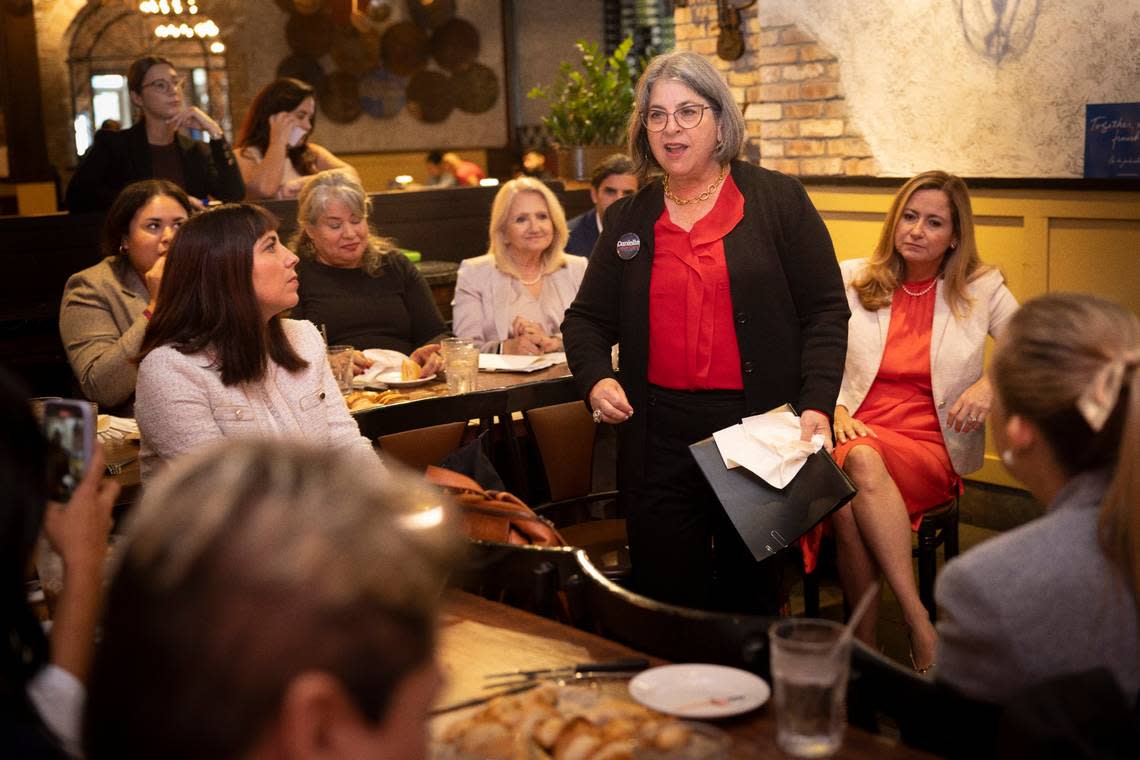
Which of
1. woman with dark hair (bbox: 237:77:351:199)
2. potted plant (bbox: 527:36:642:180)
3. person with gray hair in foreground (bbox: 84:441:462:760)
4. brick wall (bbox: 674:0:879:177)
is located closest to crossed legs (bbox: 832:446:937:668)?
brick wall (bbox: 674:0:879:177)

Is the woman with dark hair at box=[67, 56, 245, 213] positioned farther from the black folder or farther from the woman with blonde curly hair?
the black folder

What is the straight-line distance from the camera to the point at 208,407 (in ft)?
9.08

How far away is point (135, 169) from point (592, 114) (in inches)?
110

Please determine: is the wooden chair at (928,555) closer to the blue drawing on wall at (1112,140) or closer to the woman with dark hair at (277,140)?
the blue drawing on wall at (1112,140)

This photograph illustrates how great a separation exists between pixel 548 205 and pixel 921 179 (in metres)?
1.45

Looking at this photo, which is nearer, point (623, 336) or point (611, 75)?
point (623, 336)

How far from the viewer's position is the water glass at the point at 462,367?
3736mm

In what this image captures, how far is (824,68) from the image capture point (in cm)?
548

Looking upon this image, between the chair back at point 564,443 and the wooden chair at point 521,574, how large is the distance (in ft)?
4.77

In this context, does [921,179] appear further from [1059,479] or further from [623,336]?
[1059,479]

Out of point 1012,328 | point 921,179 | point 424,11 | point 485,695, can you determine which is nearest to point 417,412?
point 921,179

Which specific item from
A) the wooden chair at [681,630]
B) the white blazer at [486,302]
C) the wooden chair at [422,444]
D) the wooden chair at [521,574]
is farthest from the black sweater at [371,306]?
the wooden chair at [681,630]

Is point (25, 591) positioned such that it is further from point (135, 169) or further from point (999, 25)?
point (135, 169)

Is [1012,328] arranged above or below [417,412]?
above
